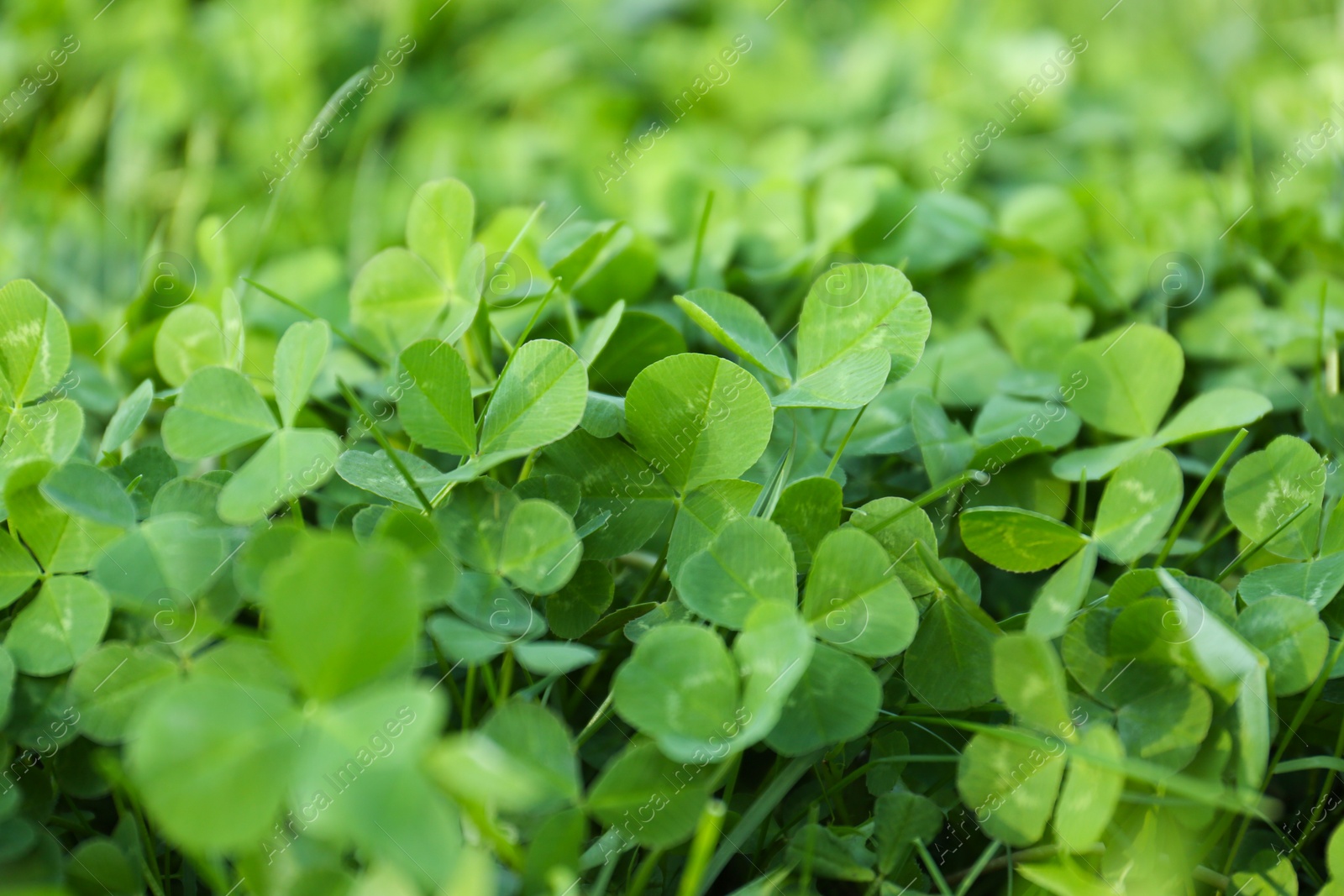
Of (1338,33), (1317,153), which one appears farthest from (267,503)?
(1338,33)

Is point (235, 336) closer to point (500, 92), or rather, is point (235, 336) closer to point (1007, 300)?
point (1007, 300)

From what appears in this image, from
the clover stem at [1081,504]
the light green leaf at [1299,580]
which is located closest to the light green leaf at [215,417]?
the clover stem at [1081,504]

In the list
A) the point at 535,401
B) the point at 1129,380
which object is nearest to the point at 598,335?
the point at 535,401

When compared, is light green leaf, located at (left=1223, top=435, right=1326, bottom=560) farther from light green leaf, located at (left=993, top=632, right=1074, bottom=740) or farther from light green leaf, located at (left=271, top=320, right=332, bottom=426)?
light green leaf, located at (left=271, top=320, right=332, bottom=426)

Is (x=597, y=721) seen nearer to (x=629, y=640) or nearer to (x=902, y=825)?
(x=629, y=640)

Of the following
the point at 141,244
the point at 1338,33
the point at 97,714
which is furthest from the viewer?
the point at 1338,33

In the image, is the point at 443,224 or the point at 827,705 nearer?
the point at 827,705

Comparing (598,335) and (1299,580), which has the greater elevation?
(598,335)
